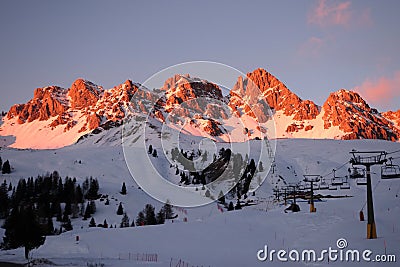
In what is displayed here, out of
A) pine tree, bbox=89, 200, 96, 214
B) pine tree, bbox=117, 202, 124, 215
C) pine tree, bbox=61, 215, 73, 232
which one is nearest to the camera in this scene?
pine tree, bbox=61, 215, 73, 232

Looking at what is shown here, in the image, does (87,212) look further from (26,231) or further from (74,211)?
(26,231)

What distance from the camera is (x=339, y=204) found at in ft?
186

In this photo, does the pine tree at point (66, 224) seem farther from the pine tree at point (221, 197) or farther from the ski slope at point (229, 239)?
the pine tree at point (221, 197)

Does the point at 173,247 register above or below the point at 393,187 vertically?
below

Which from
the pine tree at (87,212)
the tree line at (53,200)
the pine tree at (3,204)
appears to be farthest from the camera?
the pine tree at (87,212)

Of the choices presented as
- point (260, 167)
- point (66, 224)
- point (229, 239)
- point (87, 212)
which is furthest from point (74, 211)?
point (260, 167)

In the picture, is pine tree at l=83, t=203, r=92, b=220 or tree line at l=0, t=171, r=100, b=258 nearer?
tree line at l=0, t=171, r=100, b=258

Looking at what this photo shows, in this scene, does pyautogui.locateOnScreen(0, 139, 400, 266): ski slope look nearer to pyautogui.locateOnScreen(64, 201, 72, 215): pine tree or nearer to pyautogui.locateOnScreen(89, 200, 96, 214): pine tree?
pyautogui.locateOnScreen(64, 201, 72, 215): pine tree

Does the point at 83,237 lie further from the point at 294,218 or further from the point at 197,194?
the point at 197,194

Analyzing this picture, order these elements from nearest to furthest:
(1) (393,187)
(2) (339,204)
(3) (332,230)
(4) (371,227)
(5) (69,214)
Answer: (4) (371,227), (3) (332,230), (2) (339,204), (1) (393,187), (5) (69,214)

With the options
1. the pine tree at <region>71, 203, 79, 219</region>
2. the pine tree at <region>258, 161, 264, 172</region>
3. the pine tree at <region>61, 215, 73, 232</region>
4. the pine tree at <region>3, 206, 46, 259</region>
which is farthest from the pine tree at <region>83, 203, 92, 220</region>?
the pine tree at <region>258, 161, 264, 172</region>

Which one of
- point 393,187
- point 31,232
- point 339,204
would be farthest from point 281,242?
point 393,187

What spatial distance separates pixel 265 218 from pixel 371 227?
1631 centimetres

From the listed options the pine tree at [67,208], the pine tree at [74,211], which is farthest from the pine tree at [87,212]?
the pine tree at [67,208]
